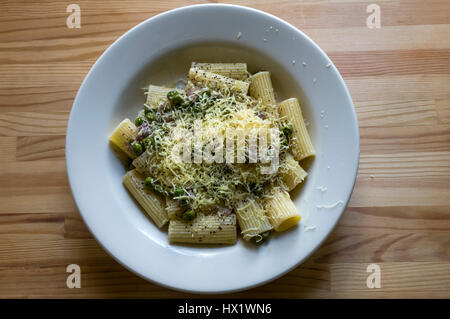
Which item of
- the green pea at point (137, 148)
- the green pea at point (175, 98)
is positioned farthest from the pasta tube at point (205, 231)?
the green pea at point (175, 98)

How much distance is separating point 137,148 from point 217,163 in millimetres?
548

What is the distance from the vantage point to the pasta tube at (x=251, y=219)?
9.14 feet

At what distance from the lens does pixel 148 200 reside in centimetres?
291

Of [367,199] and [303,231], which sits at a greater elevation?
[367,199]

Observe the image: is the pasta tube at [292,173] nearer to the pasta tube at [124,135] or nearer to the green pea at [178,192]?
the green pea at [178,192]

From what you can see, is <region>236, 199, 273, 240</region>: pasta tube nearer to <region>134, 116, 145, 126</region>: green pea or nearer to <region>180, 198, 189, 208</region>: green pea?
<region>180, 198, 189, 208</region>: green pea

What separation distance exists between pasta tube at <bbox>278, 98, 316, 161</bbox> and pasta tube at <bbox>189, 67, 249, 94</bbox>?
12.5 inches

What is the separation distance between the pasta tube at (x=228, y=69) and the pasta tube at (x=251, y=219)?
2.94 feet

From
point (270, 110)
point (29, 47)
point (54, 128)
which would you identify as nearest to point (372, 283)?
point (270, 110)

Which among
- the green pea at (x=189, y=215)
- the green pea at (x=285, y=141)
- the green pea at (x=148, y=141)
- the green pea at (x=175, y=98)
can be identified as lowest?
the green pea at (x=189, y=215)

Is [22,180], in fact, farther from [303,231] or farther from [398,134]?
[398,134]

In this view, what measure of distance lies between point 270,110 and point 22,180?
189cm

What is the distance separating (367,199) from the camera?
10.2 feet

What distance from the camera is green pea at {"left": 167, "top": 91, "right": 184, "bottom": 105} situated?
2.99m
